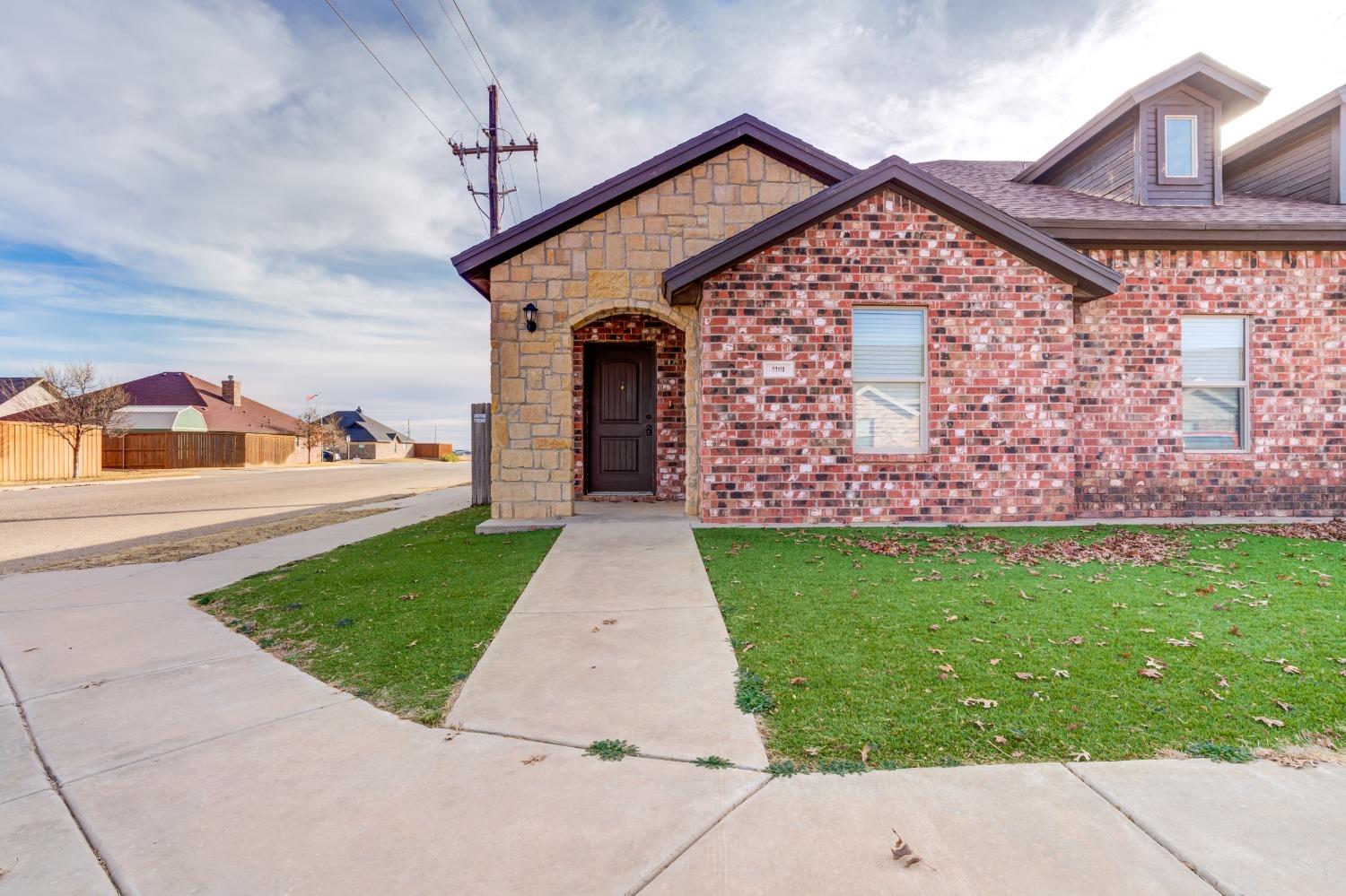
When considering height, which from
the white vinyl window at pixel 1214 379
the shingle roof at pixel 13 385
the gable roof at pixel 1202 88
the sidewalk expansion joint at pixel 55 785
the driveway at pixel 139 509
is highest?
the gable roof at pixel 1202 88

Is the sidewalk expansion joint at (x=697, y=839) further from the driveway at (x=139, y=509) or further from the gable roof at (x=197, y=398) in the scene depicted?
the gable roof at (x=197, y=398)

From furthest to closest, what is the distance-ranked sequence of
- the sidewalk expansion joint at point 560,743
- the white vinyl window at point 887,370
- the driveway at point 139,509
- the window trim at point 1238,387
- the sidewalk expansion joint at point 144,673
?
the driveway at point 139,509 < the window trim at point 1238,387 < the white vinyl window at point 887,370 < the sidewalk expansion joint at point 144,673 < the sidewalk expansion joint at point 560,743

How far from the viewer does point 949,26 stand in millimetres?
10438

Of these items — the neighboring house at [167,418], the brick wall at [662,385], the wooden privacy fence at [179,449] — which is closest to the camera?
the brick wall at [662,385]

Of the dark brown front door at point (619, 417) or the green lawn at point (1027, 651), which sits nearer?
the green lawn at point (1027, 651)

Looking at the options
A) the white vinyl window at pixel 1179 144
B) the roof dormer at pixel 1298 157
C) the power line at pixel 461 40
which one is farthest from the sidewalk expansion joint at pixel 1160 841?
the power line at pixel 461 40

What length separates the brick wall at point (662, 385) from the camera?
35.6 ft

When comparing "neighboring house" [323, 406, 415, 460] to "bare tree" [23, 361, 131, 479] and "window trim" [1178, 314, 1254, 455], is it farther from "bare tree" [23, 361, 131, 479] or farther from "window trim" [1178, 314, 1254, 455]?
"window trim" [1178, 314, 1254, 455]

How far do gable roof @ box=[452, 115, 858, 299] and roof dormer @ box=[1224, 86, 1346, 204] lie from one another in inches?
305

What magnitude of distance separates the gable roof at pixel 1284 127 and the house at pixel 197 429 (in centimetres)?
4130

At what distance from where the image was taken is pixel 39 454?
2550cm

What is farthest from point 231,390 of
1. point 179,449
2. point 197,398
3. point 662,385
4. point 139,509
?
point 662,385

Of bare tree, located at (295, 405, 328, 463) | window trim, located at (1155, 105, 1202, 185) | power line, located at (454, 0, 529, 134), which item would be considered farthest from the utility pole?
bare tree, located at (295, 405, 328, 463)

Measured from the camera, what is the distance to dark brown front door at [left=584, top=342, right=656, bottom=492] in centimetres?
1107
